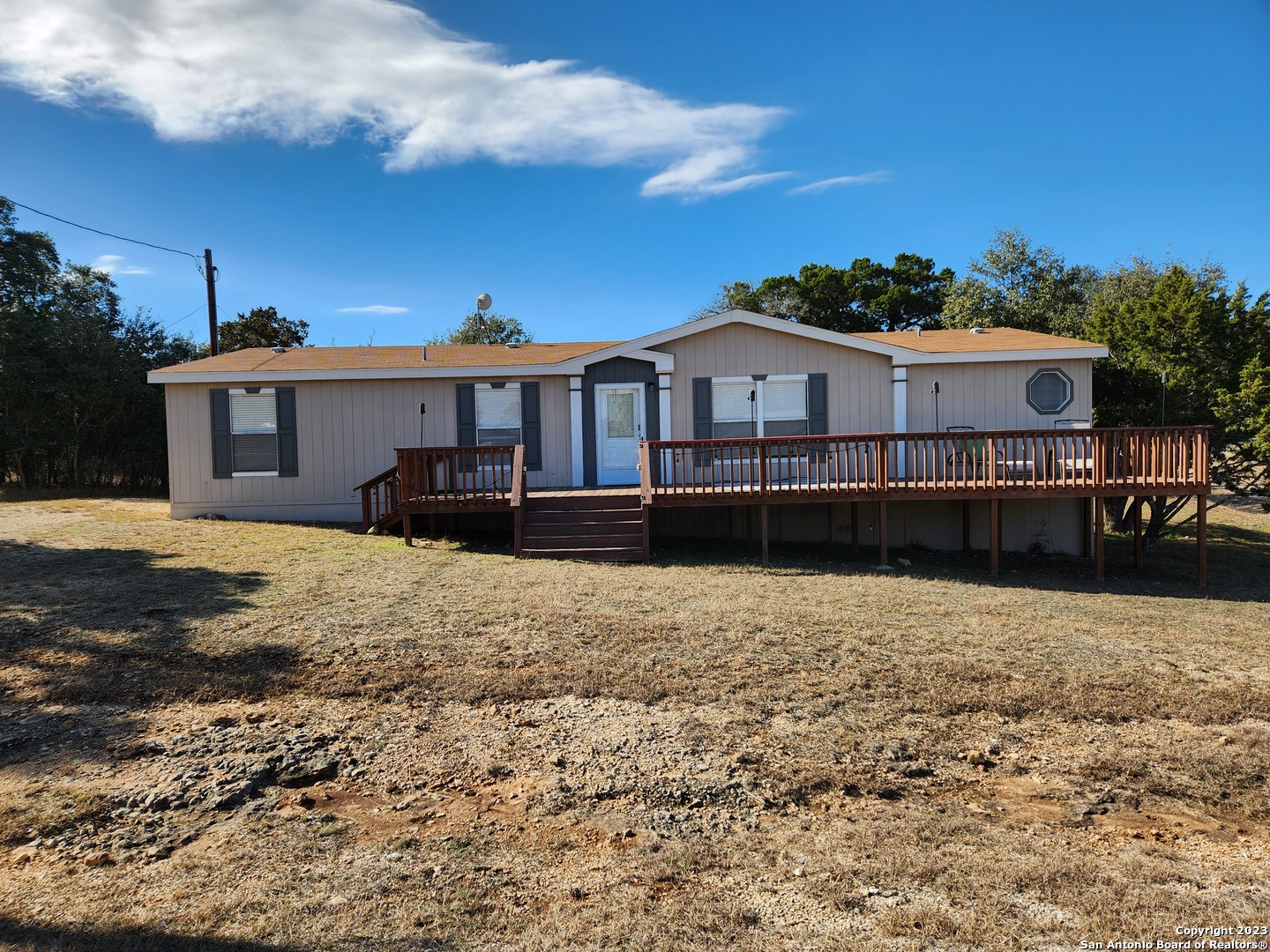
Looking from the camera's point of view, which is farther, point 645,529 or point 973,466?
point 973,466

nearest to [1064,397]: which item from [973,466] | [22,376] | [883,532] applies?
[973,466]

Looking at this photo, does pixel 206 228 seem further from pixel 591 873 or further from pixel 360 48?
pixel 591 873

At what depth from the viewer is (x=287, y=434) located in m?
13.1

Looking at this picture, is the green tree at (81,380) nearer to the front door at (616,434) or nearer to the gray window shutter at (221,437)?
the gray window shutter at (221,437)

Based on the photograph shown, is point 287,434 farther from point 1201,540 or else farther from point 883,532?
point 1201,540

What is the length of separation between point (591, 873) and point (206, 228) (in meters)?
23.8

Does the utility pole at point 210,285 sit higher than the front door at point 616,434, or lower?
higher

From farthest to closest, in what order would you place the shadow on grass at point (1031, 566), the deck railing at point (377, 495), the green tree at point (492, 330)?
the green tree at point (492, 330) → the deck railing at point (377, 495) → the shadow on grass at point (1031, 566)

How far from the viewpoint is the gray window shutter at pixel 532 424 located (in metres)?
13.1

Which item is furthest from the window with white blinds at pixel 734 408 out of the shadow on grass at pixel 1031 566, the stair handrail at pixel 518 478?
the stair handrail at pixel 518 478

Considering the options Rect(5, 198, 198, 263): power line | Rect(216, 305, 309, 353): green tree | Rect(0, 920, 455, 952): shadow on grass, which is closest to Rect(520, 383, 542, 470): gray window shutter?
Rect(0, 920, 455, 952): shadow on grass

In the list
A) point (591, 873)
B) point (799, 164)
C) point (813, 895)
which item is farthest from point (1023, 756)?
point (799, 164)

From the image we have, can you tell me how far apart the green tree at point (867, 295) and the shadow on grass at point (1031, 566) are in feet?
63.0

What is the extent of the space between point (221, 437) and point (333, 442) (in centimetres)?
192
